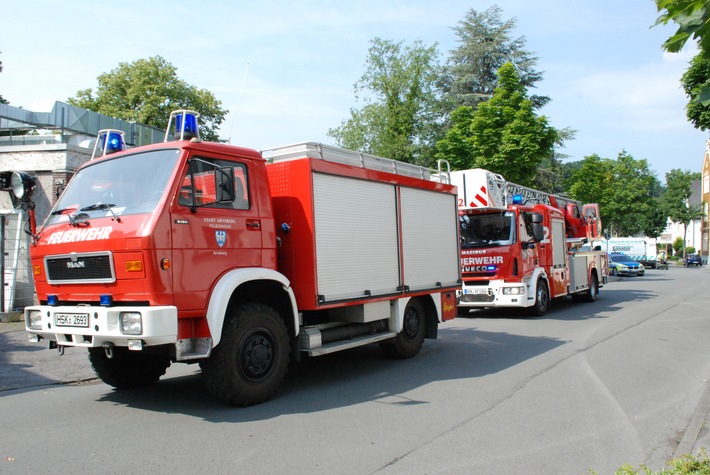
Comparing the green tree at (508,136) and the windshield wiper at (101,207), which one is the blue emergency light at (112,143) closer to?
the windshield wiper at (101,207)

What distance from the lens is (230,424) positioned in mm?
5289

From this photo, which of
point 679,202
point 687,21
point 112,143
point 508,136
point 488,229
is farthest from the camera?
point 679,202

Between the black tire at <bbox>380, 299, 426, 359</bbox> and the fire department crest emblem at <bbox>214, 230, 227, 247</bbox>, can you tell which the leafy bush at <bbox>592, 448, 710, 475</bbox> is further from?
the black tire at <bbox>380, 299, 426, 359</bbox>

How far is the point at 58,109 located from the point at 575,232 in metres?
Result: 16.8

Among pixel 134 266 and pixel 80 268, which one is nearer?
pixel 134 266

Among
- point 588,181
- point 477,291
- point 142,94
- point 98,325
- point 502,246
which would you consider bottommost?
point 477,291

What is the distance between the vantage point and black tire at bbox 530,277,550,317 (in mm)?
14172

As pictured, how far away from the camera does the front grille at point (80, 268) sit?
17.6 feet

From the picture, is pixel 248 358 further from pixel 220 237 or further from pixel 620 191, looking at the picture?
pixel 620 191

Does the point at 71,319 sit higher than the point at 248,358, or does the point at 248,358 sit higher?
the point at 71,319

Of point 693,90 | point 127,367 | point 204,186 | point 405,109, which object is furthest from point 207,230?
point 405,109

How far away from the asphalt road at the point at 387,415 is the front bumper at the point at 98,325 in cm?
80

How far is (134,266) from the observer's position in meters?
5.20

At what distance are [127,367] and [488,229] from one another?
362 inches
